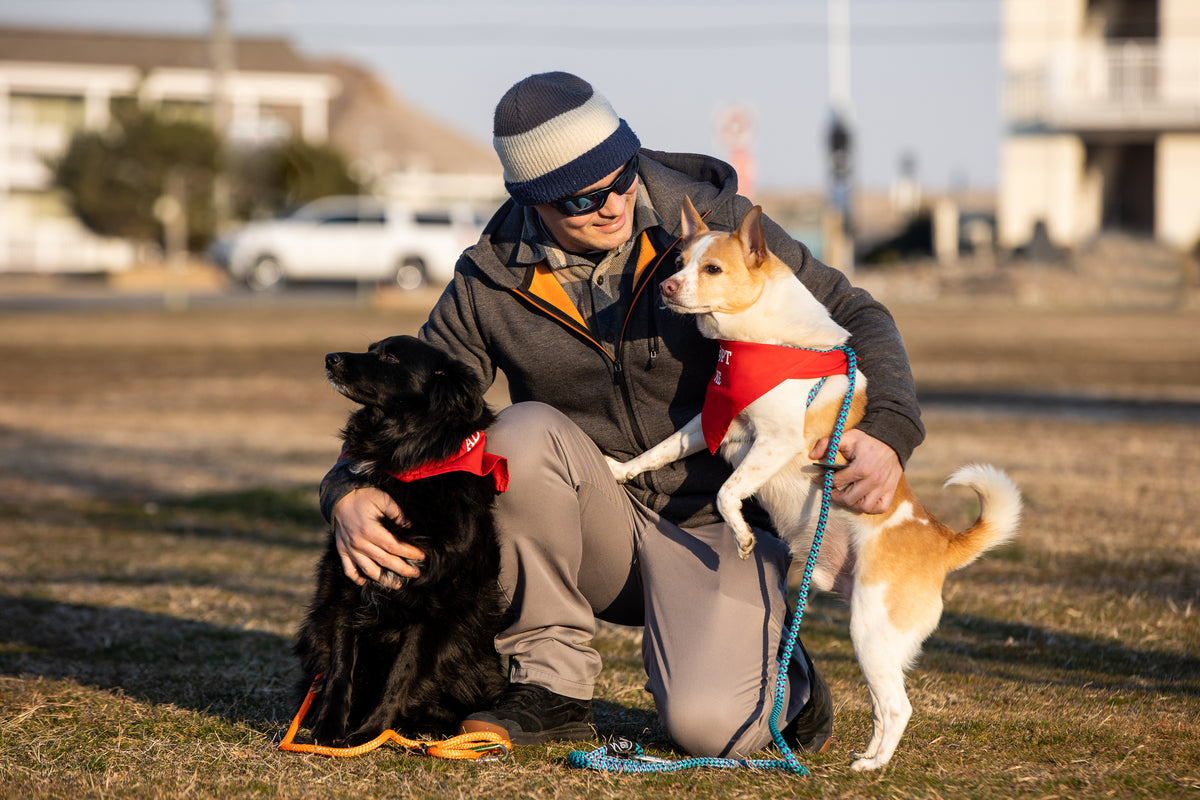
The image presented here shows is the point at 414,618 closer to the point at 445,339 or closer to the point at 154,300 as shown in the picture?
the point at 445,339

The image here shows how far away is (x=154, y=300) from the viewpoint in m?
24.8

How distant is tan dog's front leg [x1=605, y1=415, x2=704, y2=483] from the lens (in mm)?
3072

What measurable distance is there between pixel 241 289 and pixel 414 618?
2647 centimetres

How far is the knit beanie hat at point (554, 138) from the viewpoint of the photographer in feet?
9.68

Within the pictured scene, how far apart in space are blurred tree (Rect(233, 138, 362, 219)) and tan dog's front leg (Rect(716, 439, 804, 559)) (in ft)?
108

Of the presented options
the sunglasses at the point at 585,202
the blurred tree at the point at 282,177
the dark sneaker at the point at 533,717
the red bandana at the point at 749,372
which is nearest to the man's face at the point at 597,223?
the sunglasses at the point at 585,202

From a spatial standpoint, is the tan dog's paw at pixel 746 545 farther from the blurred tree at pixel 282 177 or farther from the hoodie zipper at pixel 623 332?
the blurred tree at pixel 282 177

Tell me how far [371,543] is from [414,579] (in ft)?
0.47

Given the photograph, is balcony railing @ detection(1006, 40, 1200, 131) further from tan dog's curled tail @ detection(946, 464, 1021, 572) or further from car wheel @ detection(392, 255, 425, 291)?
tan dog's curled tail @ detection(946, 464, 1021, 572)

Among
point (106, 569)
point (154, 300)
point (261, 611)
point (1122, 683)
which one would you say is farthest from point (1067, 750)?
point (154, 300)

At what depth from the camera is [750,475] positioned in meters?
2.91

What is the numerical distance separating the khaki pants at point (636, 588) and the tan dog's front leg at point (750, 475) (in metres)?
0.18

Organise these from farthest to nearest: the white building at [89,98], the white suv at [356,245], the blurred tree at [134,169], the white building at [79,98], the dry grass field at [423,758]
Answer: the white building at [79,98]
the white building at [89,98]
the blurred tree at [134,169]
the white suv at [356,245]
the dry grass field at [423,758]

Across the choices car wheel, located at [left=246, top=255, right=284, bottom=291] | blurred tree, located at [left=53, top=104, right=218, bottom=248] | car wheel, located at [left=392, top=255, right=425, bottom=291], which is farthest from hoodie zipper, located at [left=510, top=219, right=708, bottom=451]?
blurred tree, located at [left=53, top=104, right=218, bottom=248]
